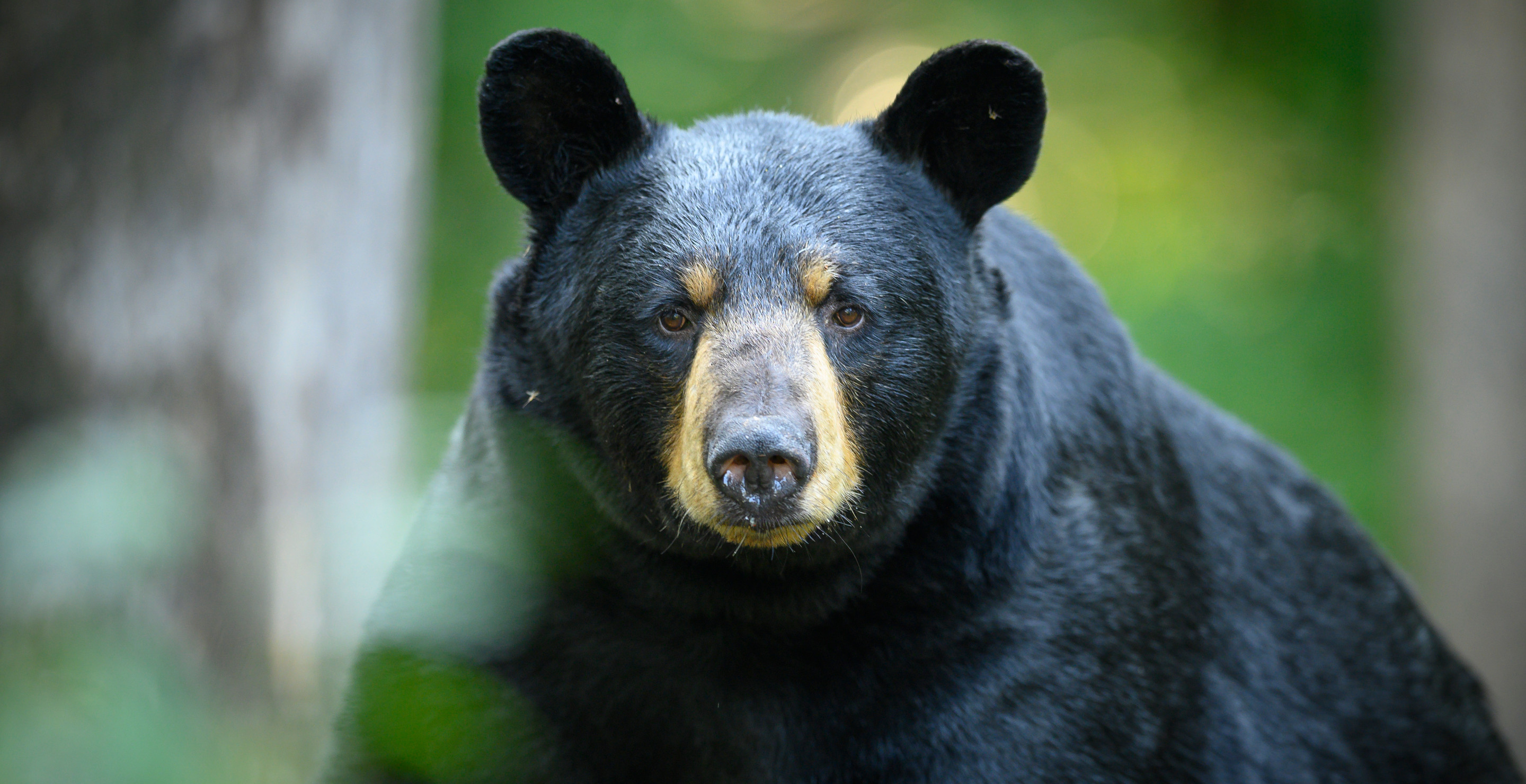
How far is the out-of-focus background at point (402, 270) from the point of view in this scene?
3.62 metres

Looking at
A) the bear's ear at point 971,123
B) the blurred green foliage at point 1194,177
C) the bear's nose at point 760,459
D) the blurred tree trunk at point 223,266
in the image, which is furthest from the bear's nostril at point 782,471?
the blurred green foliage at point 1194,177

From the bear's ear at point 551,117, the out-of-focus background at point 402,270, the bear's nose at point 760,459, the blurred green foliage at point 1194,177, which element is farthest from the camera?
the blurred green foliage at point 1194,177

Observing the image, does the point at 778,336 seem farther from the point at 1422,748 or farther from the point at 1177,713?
the point at 1422,748

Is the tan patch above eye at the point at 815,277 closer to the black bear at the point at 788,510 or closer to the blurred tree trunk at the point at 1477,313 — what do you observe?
the black bear at the point at 788,510

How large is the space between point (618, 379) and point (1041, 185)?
10.2 meters

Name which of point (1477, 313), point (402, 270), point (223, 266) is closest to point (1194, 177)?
point (1477, 313)

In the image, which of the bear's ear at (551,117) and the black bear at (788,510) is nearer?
the black bear at (788,510)

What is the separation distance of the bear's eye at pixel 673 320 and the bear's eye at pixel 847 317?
1.15ft

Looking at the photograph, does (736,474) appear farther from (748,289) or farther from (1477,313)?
(1477,313)

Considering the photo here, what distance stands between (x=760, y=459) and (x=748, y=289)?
49 centimetres

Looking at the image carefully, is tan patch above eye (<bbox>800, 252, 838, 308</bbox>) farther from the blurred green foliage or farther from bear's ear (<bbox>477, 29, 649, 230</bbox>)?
the blurred green foliage

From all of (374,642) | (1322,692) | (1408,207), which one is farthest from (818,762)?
Result: (1408,207)

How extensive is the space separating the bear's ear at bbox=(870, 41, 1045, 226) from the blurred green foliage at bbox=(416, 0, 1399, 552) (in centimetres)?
830

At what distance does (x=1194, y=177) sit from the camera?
12344 mm
